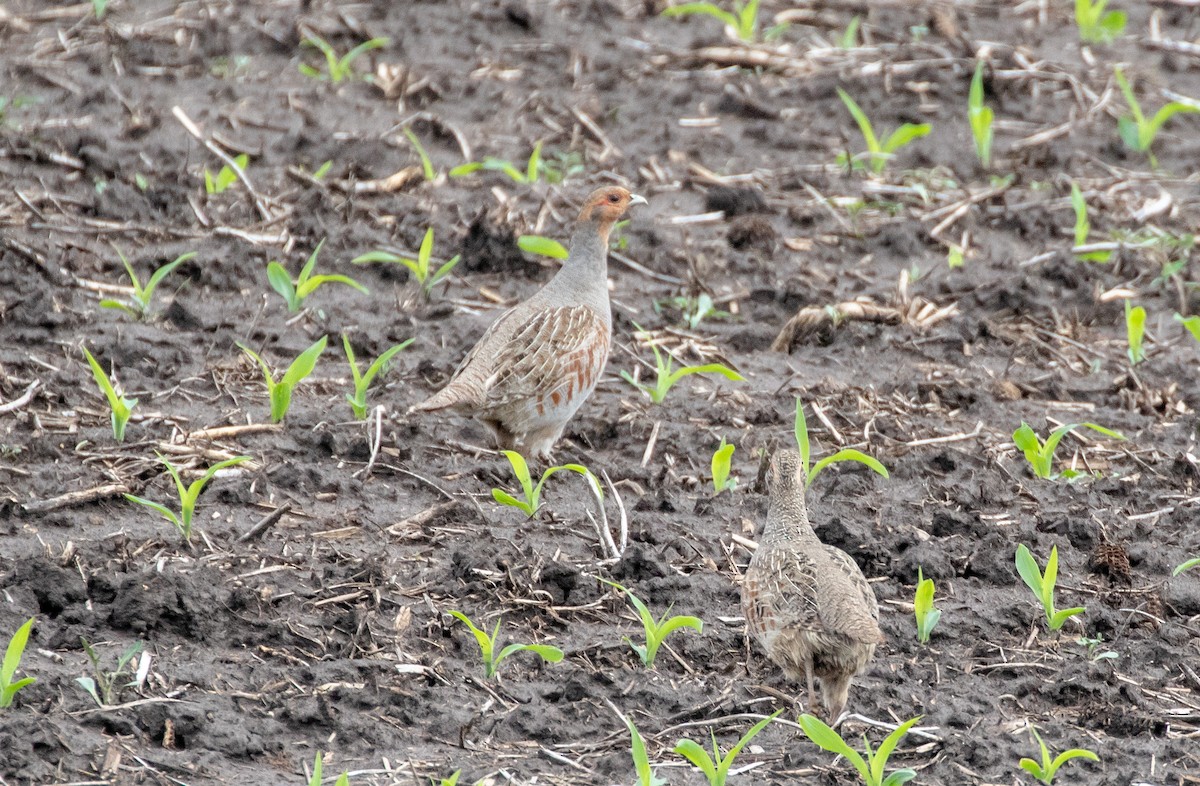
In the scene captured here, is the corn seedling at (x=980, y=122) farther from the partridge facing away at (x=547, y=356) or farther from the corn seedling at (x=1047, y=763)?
the corn seedling at (x=1047, y=763)

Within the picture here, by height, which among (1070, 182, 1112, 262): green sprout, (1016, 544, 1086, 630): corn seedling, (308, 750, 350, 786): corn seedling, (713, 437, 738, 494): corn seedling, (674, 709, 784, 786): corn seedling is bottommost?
(1070, 182, 1112, 262): green sprout

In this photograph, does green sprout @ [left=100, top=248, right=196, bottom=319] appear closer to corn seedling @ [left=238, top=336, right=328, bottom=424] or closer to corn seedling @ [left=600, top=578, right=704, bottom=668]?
corn seedling @ [left=238, top=336, right=328, bottom=424]

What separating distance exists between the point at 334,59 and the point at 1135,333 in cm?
494

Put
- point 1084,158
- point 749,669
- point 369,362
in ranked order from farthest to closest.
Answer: point 1084,158 → point 369,362 → point 749,669

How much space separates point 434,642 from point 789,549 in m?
1.10

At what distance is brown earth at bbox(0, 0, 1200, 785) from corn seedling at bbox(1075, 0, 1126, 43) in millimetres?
211

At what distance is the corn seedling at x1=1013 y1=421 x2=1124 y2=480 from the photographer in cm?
593

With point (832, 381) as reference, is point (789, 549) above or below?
above

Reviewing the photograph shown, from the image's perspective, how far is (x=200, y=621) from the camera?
4.58 metres

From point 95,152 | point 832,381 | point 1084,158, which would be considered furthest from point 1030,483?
point 95,152

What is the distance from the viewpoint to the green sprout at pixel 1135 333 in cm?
703

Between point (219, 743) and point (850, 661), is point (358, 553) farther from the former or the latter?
point (850, 661)

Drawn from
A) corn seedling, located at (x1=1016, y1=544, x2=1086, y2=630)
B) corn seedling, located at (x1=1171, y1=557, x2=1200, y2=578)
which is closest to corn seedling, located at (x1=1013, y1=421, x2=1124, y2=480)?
corn seedling, located at (x1=1171, y1=557, x2=1200, y2=578)

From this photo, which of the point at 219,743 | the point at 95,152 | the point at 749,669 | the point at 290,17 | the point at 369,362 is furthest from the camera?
the point at 290,17
